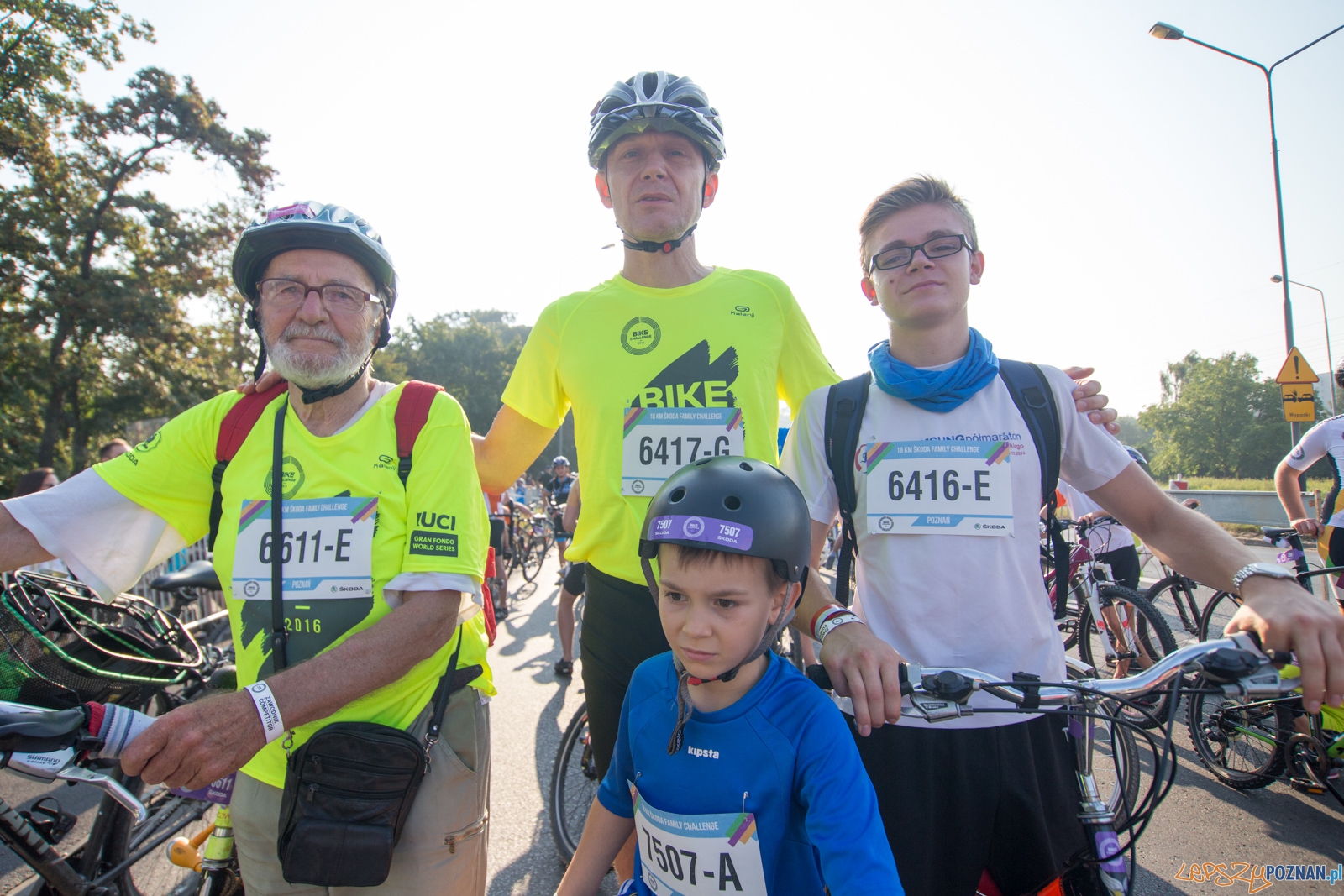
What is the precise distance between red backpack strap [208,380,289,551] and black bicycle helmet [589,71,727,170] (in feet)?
4.77

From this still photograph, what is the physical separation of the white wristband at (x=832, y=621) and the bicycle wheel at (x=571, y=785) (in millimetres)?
2275

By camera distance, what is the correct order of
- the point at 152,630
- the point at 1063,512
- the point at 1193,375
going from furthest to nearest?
the point at 1193,375
the point at 1063,512
the point at 152,630

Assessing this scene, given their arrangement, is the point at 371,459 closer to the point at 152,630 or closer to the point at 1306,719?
the point at 152,630

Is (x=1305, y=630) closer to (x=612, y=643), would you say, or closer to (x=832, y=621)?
(x=832, y=621)

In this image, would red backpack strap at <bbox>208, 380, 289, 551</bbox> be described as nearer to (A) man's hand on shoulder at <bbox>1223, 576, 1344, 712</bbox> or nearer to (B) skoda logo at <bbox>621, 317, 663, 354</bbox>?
(B) skoda logo at <bbox>621, 317, 663, 354</bbox>

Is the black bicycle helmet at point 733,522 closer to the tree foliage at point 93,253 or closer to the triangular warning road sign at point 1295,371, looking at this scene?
the triangular warning road sign at point 1295,371

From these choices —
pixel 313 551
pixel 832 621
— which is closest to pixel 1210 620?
pixel 832 621

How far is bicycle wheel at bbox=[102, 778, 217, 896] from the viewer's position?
2766mm

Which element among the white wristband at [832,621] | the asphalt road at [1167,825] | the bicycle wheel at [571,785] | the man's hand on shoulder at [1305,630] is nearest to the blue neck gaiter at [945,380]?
the white wristband at [832,621]

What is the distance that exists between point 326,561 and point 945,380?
180 centimetres

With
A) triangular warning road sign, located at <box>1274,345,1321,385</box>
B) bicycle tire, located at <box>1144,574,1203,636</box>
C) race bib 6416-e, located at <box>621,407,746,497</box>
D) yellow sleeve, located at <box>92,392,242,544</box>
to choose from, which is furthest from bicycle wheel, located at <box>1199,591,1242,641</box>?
triangular warning road sign, located at <box>1274,345,1321,385</box>

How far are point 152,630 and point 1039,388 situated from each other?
141 inches

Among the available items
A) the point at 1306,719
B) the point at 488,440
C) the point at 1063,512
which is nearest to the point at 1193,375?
the point at 1063,512

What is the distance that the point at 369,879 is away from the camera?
1.66 metres
